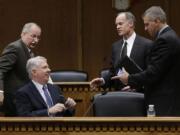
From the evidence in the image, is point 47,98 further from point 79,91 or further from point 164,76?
point 79,91

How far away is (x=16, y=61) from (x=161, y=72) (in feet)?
5.08

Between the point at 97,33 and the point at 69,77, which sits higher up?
the point at 97,33

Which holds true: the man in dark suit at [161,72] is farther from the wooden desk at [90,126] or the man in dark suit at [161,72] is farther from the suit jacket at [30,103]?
the suit jacket at [30,103]

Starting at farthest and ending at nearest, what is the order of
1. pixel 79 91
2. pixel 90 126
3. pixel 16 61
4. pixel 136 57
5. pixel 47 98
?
pixel 79 91
pixel 136 57
pixel 16 61
pixel 47 98
pixel 90 126

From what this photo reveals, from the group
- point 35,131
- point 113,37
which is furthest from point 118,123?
point 113,37

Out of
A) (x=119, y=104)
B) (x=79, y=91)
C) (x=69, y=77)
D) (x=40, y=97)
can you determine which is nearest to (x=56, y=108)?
(x=40, y=97)

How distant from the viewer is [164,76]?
5.46m

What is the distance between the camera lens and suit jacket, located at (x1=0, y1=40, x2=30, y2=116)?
617 centimetres

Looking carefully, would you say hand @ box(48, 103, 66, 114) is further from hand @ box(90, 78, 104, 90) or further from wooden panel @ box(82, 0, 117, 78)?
wooden panel @ box(82, 0, 117, 78)

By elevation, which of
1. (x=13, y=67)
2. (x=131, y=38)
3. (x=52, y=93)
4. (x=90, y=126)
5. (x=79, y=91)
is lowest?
(x=79, y=91)

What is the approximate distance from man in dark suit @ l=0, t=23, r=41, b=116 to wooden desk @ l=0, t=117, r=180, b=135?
1.36 meters

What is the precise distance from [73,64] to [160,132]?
4.87 m

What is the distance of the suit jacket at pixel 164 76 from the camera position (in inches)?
213

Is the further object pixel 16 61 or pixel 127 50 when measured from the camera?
pixel 127 50
